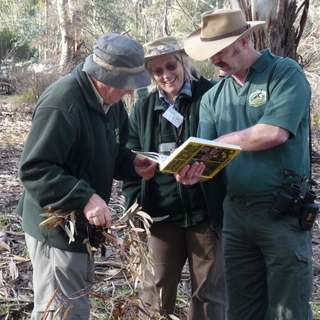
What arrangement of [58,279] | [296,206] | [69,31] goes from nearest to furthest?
[58,279] → [296,206] → [69,31]

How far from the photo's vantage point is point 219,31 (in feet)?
11.4

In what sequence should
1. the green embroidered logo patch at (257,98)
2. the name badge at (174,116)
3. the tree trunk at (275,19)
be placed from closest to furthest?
the green embroidered logo patch at (257,98) → the name badge at (174,116) → the tree trunk at (275,19)

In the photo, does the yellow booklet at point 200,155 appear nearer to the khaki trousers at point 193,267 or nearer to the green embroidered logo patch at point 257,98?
the green embroidered logo patch at point 257,98

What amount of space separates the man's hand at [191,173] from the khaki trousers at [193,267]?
1.96ft

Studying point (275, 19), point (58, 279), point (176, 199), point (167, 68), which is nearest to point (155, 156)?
point (176, 199)

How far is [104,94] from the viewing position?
123 inches

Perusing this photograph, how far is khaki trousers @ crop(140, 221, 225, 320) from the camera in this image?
3.93 m

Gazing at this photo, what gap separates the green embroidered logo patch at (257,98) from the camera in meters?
3.39

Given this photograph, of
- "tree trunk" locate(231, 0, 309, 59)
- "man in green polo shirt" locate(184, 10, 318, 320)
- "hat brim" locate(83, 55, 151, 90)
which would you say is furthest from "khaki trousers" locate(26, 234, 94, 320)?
"tree trunk" locate(231, 0, 309, 59)

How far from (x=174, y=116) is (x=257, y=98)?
0.68 m

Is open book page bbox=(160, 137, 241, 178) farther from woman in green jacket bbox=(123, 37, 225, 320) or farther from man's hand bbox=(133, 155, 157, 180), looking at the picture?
woman in green jacket bbox=(123, 37, 225, 320)

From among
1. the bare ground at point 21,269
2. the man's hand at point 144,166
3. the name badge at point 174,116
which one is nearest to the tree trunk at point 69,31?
the bare ground at point 21,269

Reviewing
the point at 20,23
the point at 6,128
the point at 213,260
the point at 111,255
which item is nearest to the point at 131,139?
the point at 213,260

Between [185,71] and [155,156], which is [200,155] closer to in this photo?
[155,156]
